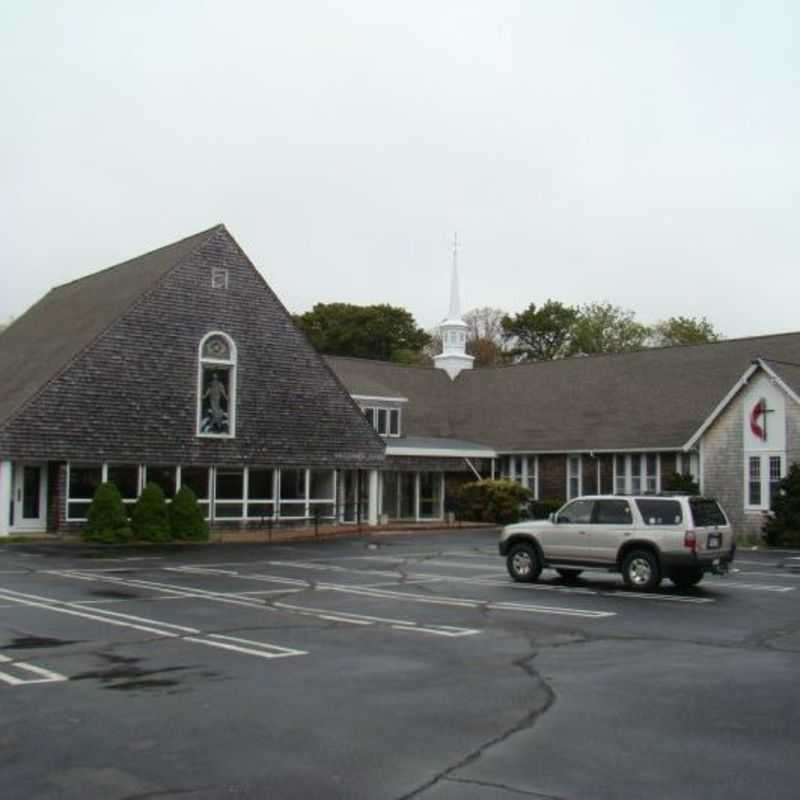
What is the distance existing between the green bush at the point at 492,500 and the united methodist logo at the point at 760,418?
11.4 m

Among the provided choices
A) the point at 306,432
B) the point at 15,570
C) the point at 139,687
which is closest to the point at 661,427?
the point at 306,432

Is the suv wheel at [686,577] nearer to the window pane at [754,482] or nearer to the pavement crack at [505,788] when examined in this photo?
the pavement crack at [505,788]

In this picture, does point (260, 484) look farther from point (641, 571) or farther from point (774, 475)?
point (641, 571)

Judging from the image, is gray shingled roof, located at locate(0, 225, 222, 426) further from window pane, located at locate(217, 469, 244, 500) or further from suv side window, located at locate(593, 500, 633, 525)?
suv side window, located at locate(593, 500, 633, 525)

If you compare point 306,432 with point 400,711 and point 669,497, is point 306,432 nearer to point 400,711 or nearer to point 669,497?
point 669,497

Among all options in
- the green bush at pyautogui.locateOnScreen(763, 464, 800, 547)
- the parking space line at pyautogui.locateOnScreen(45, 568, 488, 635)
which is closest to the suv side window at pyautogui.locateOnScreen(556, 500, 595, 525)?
the parking space line at pyautogui.locateOnScreen(45, 568, 488, 635)

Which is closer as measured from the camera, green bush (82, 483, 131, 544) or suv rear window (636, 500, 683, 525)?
suv rear window (636, 500, 683, 525)

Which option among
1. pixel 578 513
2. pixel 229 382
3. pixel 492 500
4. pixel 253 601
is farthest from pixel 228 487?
pixel 253 601

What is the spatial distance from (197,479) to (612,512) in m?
20.6

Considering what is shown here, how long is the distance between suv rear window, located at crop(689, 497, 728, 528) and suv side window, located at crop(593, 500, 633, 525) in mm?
1126

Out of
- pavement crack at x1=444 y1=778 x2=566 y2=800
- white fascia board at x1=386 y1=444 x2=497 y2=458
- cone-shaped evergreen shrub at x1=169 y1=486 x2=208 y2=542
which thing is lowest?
pavement crack at x1=444 y1=778 x2=566 y2=800

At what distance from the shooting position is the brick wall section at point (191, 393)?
33906 millimetres

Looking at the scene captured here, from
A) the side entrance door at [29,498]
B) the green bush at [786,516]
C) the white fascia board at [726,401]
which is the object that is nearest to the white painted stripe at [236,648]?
the side entrance door at [29,498]

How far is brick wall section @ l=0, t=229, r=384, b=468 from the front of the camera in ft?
111
